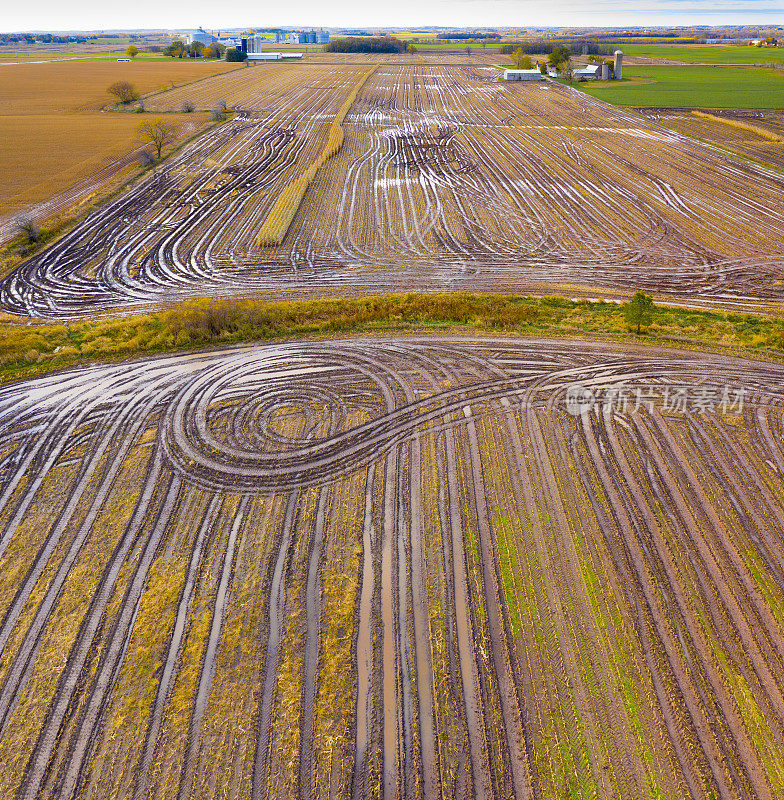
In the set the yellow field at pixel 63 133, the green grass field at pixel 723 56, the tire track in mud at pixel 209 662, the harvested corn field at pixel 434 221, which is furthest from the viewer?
the green grass field at pixel 723 56

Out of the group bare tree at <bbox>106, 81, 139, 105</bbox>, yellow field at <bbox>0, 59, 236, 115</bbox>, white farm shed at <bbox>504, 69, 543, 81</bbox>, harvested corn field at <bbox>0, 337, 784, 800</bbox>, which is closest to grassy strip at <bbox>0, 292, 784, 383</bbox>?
harvested corn field at <bbox>0, 337, 784, 800</bbox>

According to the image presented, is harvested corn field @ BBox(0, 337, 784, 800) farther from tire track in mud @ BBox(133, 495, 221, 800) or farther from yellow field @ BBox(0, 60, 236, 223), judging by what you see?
yellow field @ BBox(0, 60, 236, 223)

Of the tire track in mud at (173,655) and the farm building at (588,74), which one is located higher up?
the farm building at (588,74)

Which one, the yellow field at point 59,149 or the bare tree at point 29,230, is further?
the yellow field at point 59,149

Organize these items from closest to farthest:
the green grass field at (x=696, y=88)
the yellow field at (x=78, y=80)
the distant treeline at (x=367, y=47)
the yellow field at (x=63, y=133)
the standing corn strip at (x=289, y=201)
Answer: the standing corn strip at (x=289, y=201), the yellow field at (x=63, y=133), the green grass field at (x=696, y=88), the yellow field at (x=78, y=80), the distant treeline at (x=367, y=47)

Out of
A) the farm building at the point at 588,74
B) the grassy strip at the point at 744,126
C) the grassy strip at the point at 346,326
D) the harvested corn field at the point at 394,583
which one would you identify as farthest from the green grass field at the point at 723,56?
the harvested corn field at the point at 394,583

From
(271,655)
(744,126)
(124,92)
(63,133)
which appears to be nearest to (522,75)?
(744,126)

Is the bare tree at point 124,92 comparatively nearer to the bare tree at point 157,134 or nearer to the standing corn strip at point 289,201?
the bare tree at point 157,134
